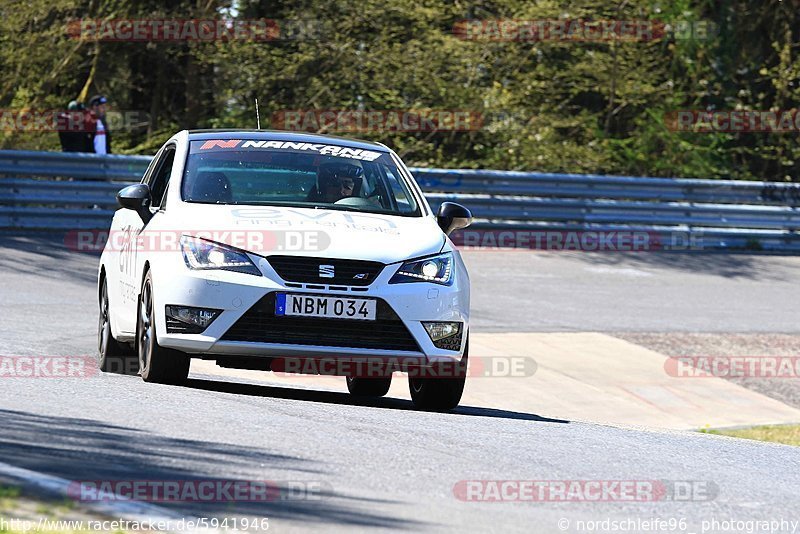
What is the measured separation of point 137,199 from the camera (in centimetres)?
915

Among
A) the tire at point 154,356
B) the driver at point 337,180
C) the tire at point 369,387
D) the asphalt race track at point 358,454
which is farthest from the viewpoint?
the tire at point 369,387

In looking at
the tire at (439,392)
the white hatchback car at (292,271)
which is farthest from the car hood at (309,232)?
the tire at (439,392)

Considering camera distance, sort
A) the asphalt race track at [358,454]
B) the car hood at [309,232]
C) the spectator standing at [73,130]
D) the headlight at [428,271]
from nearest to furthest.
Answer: the asphalt race track at [358,454]
the car hood at [309,232]
the headlight at [428,271]
the spectator standing at [73,130]

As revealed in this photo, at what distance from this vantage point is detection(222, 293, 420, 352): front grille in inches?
323

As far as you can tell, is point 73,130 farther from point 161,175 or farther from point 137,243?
point 137,243

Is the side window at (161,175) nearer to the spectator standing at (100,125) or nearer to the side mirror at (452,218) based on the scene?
the side mirror at (452,218)

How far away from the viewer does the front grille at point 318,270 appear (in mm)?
8195

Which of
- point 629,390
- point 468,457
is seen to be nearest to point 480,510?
point 468,457

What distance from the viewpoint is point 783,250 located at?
22.7 meters

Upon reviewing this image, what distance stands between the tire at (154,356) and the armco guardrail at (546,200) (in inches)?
423

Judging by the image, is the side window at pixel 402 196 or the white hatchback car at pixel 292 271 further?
the side window at pixel 402 196

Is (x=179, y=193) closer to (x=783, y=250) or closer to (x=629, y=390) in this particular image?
(x=629, y=390)

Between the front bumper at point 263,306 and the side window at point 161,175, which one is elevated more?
the side window at point 161,175

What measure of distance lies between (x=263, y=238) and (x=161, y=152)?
2.12 m
